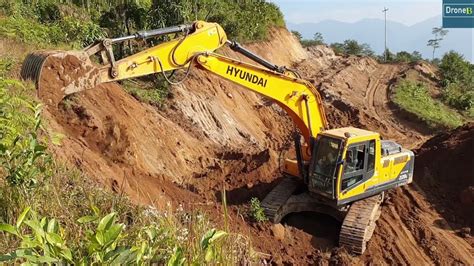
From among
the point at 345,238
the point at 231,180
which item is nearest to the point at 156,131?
the point at 231,180

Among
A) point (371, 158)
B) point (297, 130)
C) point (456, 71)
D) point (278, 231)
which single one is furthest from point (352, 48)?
point (278, 231)

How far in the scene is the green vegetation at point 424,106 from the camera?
73.8ft

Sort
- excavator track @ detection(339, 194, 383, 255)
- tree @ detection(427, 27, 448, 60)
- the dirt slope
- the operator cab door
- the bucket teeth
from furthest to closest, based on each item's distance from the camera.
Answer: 1. tree @ detection(427, 27, 448, 60)
2. the dirt slope
3. the operator cab door
4. excavator track @ detection(339, 194, 383, 255)
5. the bucket teeth

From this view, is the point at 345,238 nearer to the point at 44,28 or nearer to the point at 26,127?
the point at 26,127

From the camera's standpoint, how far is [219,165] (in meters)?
13.4

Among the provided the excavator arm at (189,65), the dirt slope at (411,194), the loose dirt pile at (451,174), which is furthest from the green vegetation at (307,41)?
the excavator arm at (189,65)

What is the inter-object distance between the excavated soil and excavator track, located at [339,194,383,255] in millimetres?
212

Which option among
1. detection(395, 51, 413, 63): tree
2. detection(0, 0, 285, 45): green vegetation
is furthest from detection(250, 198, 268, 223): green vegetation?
detection(395, 51, 413, 63): tree

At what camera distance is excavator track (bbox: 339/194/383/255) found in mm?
9438

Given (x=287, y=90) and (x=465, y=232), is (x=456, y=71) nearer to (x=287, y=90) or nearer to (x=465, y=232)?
(x=465, y=232)

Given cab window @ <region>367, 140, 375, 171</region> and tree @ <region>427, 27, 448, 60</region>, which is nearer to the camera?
cab window @ <region>367, 140, 375, 171</region>

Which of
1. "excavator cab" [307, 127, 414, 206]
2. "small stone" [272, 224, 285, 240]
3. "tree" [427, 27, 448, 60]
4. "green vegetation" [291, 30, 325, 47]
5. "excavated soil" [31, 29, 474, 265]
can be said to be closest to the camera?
"excavated soil" [31, 29, 474, 265]

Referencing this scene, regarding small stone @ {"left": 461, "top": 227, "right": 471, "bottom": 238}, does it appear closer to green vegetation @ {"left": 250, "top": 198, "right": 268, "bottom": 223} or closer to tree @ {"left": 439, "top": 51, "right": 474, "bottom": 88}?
green vegetation @ {"left": 250, "top": 198, "right": 268, "bottom": 223}

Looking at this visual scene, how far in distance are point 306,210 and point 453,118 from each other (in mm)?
17648
